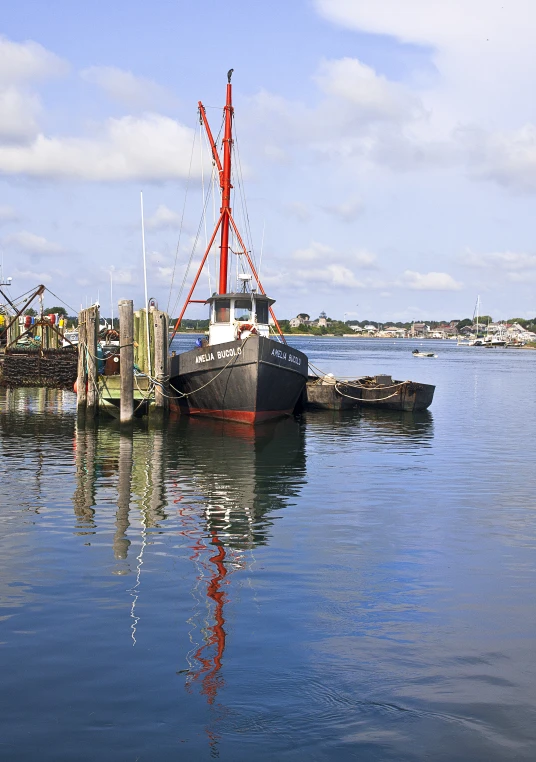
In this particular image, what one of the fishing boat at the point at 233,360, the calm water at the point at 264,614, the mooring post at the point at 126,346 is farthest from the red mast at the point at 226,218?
the calm water at the point at 264,614

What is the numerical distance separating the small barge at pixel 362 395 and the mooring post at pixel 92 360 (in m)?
9.80

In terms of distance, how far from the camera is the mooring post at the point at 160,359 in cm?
2866

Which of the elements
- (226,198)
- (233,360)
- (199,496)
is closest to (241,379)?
(233,360)

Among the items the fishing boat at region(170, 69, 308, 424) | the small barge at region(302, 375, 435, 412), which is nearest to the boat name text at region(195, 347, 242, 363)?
the fishing boat at region(170, 69, 308, 424)

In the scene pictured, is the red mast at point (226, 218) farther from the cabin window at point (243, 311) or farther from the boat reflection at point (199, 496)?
the boat reflection at point (199, 496)

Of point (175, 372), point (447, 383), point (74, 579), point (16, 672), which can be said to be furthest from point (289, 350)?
point (447, 383)

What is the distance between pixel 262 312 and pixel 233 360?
400 centimetres

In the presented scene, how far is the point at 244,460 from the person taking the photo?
21016mm

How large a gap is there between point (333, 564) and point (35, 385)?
2982cm

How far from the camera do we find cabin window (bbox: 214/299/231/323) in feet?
98.4

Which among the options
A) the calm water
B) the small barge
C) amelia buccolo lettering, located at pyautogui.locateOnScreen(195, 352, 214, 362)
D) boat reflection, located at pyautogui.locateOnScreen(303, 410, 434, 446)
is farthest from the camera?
the small barge

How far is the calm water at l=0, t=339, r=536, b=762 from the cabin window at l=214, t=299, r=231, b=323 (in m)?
11.2

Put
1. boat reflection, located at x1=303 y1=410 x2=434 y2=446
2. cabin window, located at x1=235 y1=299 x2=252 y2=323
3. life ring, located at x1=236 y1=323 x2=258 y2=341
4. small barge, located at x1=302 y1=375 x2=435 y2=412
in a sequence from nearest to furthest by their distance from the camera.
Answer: boat reflection, located at x1=303 y1=410 x2=434 y2=446 → life ring, located at x1=236 y1=323 x2=258 y2=341 → cabin window, located at x1=235 y1=299 x2=252 y2=323 → small barge, located at x1=302 y1=375 x2=435 y2=412

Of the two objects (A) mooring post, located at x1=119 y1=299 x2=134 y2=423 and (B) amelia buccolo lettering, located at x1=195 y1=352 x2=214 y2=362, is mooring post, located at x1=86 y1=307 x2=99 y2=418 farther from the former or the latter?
(B) amelia buccolo lettering, located at x1=195 y1=352 x2=214 y2=362
